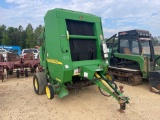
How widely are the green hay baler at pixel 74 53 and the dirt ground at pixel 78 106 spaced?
0.43 metres

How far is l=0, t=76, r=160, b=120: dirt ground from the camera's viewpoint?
163 inches

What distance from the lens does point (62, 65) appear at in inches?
171

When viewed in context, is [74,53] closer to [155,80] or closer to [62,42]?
[62,42]

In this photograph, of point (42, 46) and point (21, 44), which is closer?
point (42, 46)

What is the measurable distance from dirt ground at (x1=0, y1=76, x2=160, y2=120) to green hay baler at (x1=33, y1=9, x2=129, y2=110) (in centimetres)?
43

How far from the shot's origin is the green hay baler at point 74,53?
441 cm

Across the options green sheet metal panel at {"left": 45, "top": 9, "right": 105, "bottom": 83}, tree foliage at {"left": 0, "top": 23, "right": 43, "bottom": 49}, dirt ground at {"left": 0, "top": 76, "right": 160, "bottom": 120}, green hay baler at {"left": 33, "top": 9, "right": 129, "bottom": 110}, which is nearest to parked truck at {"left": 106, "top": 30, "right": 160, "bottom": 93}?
dirt ground at {"left": 0, "top": 76, "right": 160, "bottom": 120}

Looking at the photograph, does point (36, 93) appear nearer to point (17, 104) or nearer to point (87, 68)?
point (17, 104)

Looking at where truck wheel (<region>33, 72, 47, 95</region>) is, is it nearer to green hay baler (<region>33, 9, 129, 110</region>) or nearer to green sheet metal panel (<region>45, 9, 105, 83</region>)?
green hay baler (<region>33, 9, 129, 110</region>)

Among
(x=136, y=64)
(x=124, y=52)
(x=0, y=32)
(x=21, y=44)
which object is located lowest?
(x=136, y=64)

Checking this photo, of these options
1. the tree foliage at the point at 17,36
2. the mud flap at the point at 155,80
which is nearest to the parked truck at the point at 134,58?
the mud flap at the point at 155,80

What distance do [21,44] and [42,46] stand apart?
43.8 m

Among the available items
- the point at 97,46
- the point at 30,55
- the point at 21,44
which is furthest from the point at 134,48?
the point at 21,44

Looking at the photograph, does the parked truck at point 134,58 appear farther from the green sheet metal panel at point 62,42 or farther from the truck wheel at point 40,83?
the truck wheel at point 40,83
